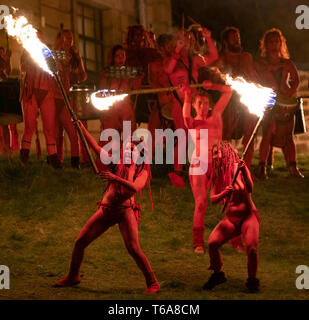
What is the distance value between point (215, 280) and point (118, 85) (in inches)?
148

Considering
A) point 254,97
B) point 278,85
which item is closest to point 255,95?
point 254,97

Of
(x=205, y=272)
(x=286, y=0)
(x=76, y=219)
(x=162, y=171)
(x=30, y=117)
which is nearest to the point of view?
(x=205, y=272)

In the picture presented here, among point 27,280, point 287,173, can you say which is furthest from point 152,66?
point 27,280

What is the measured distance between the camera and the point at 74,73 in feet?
32.2

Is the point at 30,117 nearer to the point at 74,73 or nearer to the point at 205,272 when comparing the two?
the point at 74,73

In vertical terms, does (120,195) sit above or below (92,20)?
below

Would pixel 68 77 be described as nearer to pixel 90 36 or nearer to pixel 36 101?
pixel 36 101

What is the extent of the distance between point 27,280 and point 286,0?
13130mm

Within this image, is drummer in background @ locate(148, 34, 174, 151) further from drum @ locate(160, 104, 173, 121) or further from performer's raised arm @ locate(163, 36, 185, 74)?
performer's raised arm @ locate(163, 36, 185, 74)

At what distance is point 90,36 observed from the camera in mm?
13906

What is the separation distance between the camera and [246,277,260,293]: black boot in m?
6.41

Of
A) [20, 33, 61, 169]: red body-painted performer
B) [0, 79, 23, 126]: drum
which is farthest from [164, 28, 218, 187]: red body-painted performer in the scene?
[0, 79, 23, 126]: drum

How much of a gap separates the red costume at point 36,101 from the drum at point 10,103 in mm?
257

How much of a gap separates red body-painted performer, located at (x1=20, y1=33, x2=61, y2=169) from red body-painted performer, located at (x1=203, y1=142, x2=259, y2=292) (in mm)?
3438
